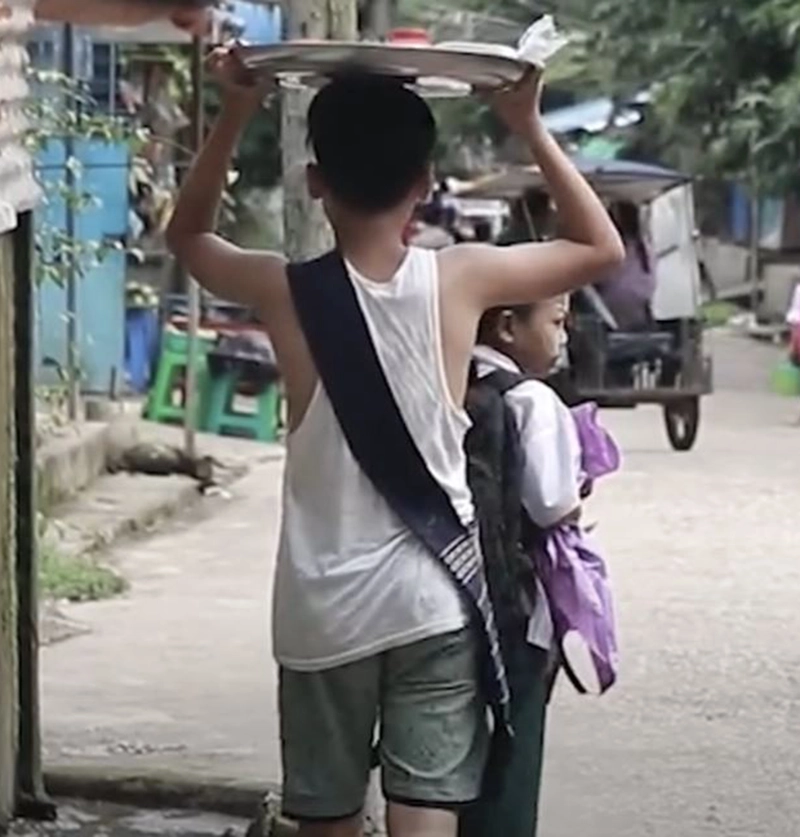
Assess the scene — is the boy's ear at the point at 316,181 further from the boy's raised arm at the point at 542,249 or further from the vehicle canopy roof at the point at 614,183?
the vehicle canopy roof at the point at 614,183

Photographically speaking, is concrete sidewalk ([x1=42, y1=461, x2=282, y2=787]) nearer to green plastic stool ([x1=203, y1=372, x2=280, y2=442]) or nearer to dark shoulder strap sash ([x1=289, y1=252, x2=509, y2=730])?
dark shoulder strap sash ([x1=289, y1=252, x2=509, y2=730])

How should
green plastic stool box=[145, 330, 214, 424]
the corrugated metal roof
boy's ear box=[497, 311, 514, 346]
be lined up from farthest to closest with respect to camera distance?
green plastic stool box=[145, 330, 214, 424], the corrugated metal roof, boy's ear box=[497, 311, 514, 346]

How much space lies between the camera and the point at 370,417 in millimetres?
3529

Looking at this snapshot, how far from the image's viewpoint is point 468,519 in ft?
11.8

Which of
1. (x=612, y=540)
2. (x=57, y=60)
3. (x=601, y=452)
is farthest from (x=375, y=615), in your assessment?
(x=57, y=60)

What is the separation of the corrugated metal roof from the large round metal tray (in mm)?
1136

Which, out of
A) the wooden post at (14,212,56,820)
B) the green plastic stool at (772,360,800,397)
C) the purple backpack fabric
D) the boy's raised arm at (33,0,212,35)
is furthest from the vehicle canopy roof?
the purple backpack fabric

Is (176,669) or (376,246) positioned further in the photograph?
(176,669)

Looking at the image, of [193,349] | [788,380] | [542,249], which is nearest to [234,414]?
[193,349]

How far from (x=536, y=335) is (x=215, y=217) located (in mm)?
569

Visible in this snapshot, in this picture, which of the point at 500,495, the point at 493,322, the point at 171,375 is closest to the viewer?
the point at 500,495

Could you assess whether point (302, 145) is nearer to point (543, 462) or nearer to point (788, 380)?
point (543, 462)

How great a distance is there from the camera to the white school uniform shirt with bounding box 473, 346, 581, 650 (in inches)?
149

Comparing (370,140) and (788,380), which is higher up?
(370,140)
